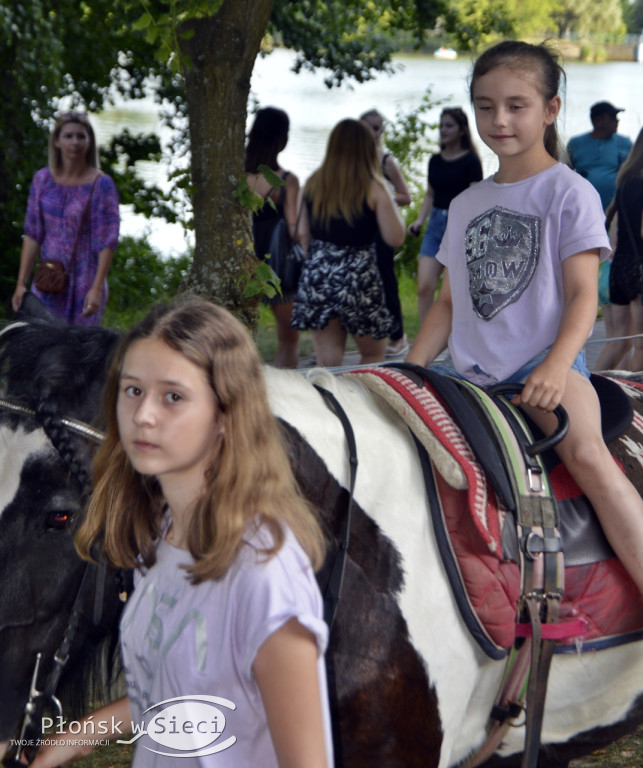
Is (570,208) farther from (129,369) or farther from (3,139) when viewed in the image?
(3,139)

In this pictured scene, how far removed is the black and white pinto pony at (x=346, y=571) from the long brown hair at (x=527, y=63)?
94cm

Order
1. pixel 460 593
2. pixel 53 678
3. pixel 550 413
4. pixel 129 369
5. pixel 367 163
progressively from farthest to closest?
pixel 367 163, pixel 550 413, pixel 460 593, pixel 53 678, pixel 129 369

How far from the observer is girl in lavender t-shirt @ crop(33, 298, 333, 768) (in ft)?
4.11

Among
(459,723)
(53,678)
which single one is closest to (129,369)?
(53,678)

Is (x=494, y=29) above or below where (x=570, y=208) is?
above

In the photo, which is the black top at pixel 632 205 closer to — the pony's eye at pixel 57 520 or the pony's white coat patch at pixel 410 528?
the pony's white coat patch at pixel 410 528

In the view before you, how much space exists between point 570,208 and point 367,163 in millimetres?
3477

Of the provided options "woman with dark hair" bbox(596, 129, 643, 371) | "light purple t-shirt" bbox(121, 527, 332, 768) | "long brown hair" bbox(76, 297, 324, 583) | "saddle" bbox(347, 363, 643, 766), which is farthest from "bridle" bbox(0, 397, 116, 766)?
"woman with dark hair" bbox(596, 129, 643, 371)

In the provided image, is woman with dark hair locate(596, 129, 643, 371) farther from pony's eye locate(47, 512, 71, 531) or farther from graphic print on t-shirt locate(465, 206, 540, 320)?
pony's eye locate(47, 512, 71, 531)

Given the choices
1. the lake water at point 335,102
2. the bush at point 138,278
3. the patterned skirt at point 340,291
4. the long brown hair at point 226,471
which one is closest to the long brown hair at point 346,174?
the patterned skirt at point 340,291

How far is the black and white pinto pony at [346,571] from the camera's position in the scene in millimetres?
1771

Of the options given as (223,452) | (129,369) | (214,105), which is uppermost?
(214,105)

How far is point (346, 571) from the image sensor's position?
6.09 ft

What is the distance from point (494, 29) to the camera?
9.66 meters
